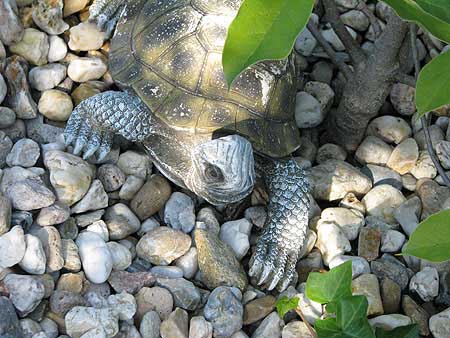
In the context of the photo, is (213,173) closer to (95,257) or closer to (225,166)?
(225,166)

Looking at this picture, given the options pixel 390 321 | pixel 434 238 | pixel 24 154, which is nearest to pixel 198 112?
pixel 24 154

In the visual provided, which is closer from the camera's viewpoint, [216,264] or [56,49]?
[216,264]

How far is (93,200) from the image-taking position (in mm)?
1552

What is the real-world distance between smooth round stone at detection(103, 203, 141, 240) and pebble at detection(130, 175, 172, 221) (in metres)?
0.02

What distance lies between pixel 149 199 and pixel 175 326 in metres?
0.37

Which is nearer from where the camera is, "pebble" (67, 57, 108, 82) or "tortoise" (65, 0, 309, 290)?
"tortoise" (65, 0, 309, 290)

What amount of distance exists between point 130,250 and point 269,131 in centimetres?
45

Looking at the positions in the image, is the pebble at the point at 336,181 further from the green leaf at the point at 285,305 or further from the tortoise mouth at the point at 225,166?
the green leaf at the point at 285,305

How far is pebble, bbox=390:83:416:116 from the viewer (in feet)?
6.49

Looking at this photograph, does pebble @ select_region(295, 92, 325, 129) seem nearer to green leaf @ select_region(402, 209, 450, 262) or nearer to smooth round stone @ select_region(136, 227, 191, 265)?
smooth round stone @ select_region(136, 227, 191, 265)

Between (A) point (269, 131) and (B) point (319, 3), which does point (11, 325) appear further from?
(B) point (319, 3)

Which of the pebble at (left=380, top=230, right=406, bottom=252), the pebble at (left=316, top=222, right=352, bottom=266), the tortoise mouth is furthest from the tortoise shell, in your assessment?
the pebble at (left=380, top=230, right=406, bottom=252)

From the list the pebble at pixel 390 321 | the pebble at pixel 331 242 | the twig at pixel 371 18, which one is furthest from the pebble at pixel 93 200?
the twig at pixel 371 18

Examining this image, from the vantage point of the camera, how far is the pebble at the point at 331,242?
1.63m
